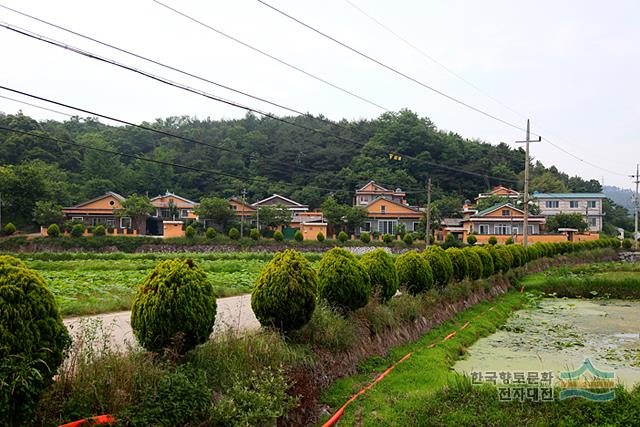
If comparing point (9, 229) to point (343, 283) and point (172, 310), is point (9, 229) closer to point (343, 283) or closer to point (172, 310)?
point (343, 283)

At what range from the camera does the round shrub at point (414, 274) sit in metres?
12.6

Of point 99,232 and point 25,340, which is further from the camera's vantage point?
point 99,232

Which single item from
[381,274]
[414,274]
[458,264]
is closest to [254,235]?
[458,264]

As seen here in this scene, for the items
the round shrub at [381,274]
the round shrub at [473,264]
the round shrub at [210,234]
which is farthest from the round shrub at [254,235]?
the round shrub at [381,274]

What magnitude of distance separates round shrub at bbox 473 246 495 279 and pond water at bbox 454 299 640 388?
1.84 m

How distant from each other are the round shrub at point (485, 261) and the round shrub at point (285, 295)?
40.3 feet

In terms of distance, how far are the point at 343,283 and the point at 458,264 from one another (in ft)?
26.4

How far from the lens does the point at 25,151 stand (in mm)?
44844

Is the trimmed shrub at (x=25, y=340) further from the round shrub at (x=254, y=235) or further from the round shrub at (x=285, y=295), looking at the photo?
the round shrub at (x=254, y=235)

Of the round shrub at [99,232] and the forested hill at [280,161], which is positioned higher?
the forested hill at [280,161]

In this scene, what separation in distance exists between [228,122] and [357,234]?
35448 mm

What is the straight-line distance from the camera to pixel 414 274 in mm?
12562

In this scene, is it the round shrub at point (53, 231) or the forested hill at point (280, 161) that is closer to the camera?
the round shrub at point (53, 231)

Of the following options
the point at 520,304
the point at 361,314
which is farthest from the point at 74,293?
the point at 520,304
